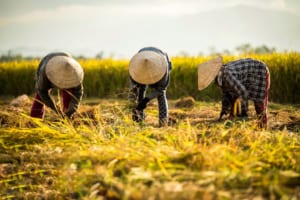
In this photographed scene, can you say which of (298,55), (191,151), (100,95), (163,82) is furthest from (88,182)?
(100,95)

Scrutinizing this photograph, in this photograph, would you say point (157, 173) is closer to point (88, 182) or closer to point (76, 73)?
point (88, 182)

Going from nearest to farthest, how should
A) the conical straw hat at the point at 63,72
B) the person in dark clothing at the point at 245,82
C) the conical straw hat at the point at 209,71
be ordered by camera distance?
the conical straw hat at the point at 63,72, the conical straw hat at the point at 209,71, the person in dark clothing at the point at 245,82

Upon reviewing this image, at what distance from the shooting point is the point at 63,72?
498 cm

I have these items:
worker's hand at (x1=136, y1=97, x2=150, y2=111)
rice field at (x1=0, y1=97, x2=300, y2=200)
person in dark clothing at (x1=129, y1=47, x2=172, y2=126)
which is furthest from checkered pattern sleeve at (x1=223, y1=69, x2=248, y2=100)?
rice field at (x1=0, y1=97, x2=300, y2=200)

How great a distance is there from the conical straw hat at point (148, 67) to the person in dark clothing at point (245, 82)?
750 millimetres

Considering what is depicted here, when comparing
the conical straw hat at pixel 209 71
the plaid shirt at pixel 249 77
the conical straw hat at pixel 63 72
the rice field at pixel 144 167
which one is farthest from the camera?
the plaid shirt at pixel 249 77

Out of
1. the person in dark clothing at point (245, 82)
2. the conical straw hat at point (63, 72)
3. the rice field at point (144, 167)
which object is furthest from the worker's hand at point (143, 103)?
the rice field at point (144, 167)

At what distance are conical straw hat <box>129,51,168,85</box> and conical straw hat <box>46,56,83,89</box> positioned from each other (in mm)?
591

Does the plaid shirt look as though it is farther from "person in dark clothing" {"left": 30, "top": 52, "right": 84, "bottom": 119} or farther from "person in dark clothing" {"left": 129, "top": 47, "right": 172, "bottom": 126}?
"person in dark clothing" {"left": 30, "top": 52, "right": 84, "bottom": 119}

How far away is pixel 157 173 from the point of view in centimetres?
230

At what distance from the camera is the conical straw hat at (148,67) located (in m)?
5.00

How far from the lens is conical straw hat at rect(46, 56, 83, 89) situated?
4.97 metres

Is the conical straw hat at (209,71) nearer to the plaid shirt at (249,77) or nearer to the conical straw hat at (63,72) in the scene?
the plaid shirt at (249,77)

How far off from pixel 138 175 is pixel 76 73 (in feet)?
9.45
